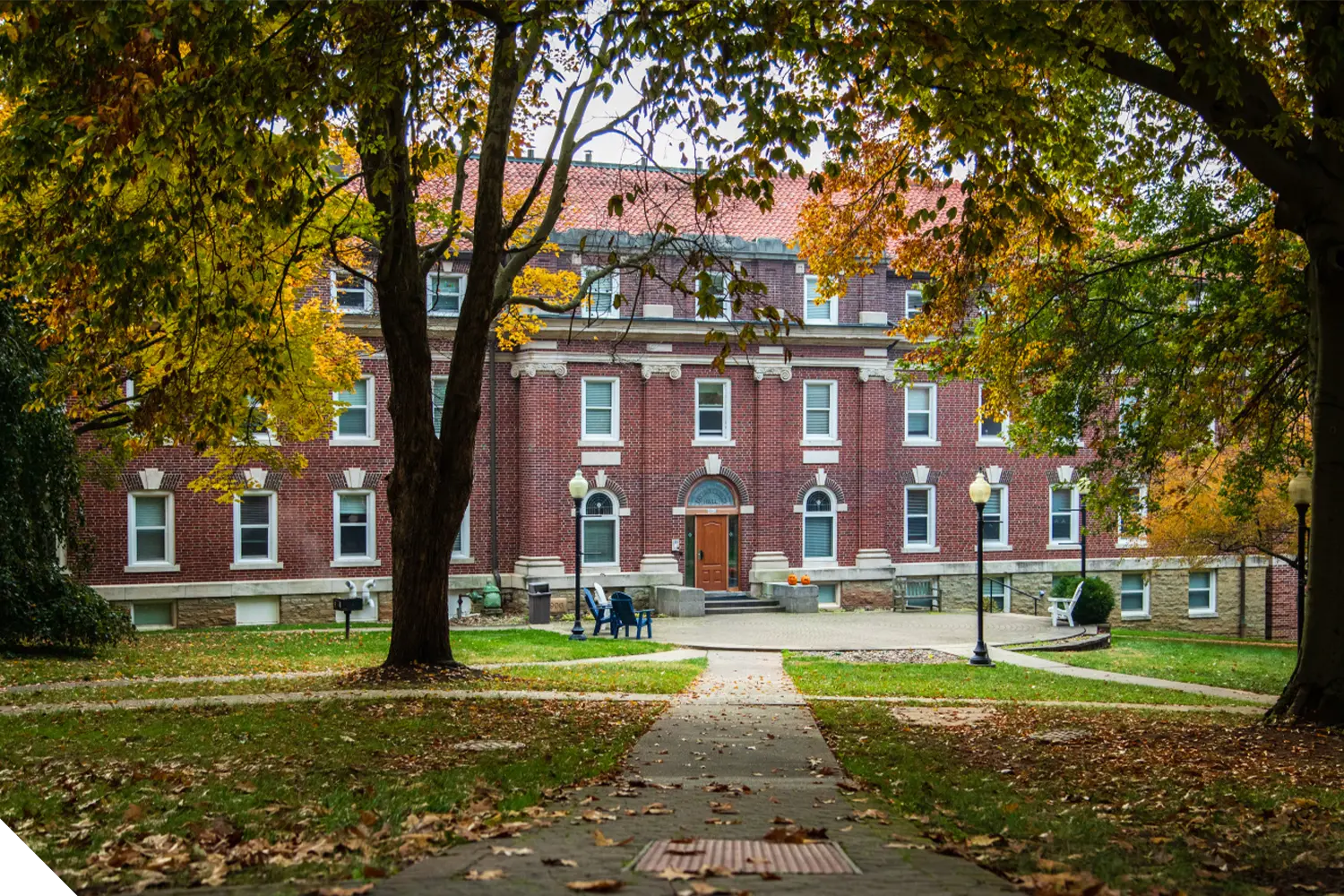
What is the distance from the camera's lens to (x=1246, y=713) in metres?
16.2

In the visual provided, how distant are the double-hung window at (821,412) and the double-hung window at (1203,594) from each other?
45.8 feet

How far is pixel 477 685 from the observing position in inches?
648

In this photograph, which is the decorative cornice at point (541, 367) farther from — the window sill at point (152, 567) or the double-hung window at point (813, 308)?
the window sill at point (152, 567)

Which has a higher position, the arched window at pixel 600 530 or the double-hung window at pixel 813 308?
the double-hung window at pixel 813 308

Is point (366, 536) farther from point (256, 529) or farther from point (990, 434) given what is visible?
point (990, 434)

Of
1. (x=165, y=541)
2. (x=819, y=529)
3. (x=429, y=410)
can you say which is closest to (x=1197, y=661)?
(x=819, y=529)

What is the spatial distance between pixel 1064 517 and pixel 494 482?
18.8 metres

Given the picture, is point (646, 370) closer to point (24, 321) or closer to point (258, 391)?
point (24, 321)

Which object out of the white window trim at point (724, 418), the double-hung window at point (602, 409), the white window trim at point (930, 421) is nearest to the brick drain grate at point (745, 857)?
the double-hung window at point (602, 409)

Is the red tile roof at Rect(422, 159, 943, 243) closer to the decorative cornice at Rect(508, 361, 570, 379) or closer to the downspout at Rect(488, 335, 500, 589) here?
the decorative cornice at Rect(508, 361, 570, 379)

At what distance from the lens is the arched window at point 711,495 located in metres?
37.8

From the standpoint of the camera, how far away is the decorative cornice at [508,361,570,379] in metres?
36.1

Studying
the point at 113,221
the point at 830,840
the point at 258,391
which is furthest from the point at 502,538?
the point at 830,840

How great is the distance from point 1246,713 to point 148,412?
13619 mm
